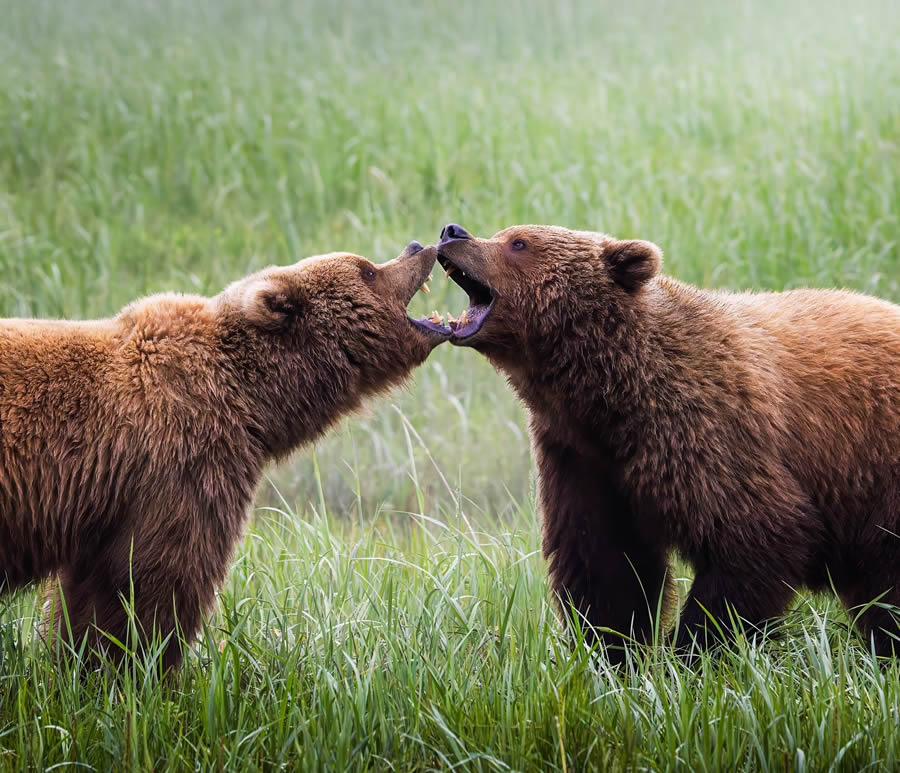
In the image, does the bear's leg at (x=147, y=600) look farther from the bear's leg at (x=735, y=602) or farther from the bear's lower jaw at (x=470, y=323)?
the bear's leg at (x=735, y=602)

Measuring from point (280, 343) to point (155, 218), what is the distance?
18.2ft

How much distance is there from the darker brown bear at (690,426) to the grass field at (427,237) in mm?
302

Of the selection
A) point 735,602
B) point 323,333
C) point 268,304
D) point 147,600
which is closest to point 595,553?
point 735,602

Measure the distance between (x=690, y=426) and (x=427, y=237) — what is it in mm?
5034

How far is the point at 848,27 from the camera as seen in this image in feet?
49.8

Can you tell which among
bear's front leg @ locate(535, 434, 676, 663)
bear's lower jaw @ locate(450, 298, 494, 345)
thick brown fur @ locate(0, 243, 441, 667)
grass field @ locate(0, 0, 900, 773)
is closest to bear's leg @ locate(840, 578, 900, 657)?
grass field @ locate(0, 0, 900, 773)

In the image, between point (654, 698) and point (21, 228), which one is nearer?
point (654, 698)

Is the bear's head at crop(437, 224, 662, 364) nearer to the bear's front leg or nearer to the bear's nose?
the bear's nose

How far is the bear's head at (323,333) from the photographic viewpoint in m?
4.64

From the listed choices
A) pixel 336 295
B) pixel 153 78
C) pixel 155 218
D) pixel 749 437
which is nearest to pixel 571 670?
pixel 749 437

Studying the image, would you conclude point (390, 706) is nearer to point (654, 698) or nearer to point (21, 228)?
point (654, 698)

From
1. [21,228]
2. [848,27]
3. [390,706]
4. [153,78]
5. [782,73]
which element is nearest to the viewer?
[390,706]

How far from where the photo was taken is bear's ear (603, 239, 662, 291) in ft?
15.3

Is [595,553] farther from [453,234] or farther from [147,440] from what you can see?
[147,440]
